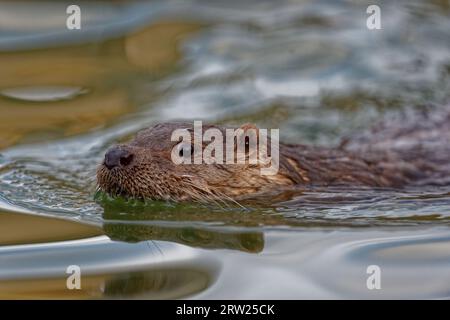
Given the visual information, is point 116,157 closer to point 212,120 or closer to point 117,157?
point 117,157

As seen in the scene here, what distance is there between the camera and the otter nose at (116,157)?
759cm

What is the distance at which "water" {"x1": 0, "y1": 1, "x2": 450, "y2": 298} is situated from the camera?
6531 mm

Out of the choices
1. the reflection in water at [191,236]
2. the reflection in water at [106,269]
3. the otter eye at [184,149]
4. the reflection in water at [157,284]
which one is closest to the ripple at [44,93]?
the otter eye at [184,149]

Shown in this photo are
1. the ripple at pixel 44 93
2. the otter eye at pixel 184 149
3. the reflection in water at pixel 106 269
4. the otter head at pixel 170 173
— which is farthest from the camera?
the ripple at pixel 44 93

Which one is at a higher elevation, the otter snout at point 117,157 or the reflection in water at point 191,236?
the otter snout at point 117,157

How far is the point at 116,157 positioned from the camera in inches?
299

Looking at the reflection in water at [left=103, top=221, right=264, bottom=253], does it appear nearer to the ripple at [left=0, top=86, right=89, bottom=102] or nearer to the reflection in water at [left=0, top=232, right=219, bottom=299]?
the reflection in water at [left=0, top=232, right=219, bottom=299]

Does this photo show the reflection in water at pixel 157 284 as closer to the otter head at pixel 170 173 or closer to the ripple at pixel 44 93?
the otter head at pixel 170 173

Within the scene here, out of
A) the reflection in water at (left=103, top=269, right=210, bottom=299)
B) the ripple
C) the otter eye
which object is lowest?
the reflection in water at (left=103, top=269, right=210, bottom=299)

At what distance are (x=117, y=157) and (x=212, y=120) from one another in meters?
3.22

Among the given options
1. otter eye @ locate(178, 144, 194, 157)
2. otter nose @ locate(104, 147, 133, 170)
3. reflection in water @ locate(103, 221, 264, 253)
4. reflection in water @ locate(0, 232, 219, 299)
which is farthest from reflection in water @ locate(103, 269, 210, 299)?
otter eye @ locate(178, 144, 194, 157)

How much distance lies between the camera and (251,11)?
13.4m

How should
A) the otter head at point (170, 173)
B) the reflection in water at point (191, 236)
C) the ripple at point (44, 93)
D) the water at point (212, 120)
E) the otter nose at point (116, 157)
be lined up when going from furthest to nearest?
the ripple at point (44, 93) < the otter head at point (170, 173) < the otter nose at point (116, 157) < the reflection in water at point (191, 236) < the water at point (212, 120)

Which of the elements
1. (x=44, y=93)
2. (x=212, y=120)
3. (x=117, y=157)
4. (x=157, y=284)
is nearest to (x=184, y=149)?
(x=117, y=157)
